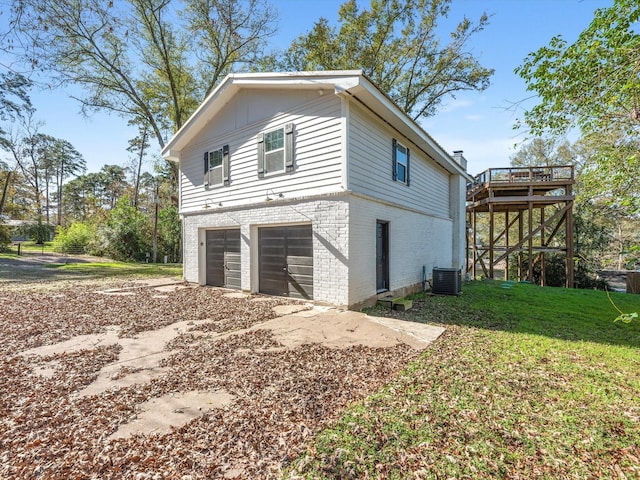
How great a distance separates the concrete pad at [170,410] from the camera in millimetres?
2533

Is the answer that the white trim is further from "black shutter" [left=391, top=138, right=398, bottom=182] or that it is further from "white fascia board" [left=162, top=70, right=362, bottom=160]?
"black shutter" [left=391, top=138, right=398, bottom=182]

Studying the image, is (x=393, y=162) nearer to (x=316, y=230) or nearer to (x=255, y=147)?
(x=316, y=230)

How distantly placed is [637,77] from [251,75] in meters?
7.96

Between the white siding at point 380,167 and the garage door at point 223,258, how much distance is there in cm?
457

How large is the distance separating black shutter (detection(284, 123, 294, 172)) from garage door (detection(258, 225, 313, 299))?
1.62m

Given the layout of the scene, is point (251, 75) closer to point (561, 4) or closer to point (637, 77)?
point (561, 4)

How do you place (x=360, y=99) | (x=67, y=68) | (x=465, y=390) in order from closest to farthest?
(x=465, y=390) → (x=360, y=99) → (x=67, y=68)

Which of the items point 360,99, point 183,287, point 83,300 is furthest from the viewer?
point 183,287

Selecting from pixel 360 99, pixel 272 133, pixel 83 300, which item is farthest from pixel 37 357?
pixel 360 99

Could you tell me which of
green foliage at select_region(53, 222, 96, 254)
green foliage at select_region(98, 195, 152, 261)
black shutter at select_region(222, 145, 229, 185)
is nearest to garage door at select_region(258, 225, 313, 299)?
black shutter at select_region(222, 145, 229, 185)

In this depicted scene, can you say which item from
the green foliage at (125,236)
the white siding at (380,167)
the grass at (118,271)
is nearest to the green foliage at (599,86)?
the white siding at (380,167)

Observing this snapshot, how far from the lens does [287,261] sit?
805 cm

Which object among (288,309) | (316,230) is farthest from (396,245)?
(288,309)

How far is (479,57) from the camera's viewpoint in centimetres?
1641
